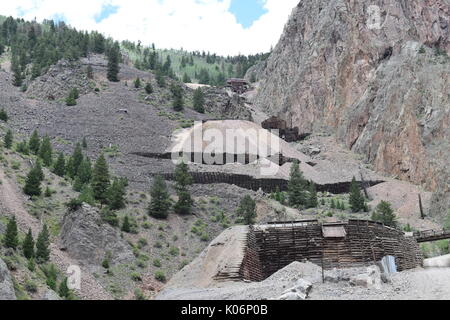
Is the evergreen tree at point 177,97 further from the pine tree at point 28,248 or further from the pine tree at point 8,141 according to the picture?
the pine tree at point 28,248

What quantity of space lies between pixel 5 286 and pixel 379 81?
80245 mm

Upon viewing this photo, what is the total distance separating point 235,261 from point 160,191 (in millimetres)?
30704

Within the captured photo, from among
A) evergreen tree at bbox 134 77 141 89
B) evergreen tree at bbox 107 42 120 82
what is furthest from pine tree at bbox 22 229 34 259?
evergreen tree at bbox 107 42 120 82

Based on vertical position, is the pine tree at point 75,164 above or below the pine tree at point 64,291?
above

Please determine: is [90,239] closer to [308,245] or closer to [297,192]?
[308,245]

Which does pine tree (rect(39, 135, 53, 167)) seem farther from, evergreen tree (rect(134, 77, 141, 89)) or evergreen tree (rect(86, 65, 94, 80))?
evergreen tree (rect(86, 65, 94, 80))

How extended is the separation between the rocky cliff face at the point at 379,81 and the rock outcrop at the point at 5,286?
53855mm

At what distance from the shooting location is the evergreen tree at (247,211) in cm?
5995

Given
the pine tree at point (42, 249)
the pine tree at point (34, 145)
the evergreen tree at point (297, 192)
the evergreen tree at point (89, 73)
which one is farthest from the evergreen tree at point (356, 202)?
the evergreen tree at point (89, 73)

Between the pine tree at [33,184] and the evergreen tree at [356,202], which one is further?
the evergreen tree at [356,202]

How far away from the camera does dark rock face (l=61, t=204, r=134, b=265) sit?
167 ft

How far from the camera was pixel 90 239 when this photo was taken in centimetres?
5222

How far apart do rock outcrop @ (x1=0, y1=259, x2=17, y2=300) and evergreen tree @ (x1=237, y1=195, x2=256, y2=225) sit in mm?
28265

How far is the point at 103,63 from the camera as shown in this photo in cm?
12756
